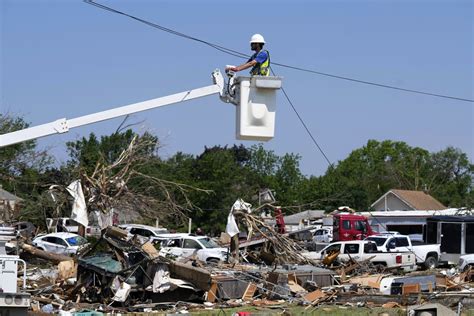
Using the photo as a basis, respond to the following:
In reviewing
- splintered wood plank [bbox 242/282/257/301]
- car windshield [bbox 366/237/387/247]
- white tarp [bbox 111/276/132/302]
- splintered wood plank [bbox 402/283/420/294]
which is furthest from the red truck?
white tarp [bbox 111/276/132/302]

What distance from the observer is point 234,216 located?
110ft

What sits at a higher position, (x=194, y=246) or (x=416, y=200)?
(x=416, y=200)

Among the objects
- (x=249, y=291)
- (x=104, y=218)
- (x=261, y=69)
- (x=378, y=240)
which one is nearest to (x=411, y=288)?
(x=249, y=291)

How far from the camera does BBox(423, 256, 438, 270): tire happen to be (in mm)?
38000

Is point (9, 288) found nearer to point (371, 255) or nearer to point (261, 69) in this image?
point (261, 69)

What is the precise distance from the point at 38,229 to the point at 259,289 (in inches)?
749

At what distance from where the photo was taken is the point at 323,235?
1980 inches

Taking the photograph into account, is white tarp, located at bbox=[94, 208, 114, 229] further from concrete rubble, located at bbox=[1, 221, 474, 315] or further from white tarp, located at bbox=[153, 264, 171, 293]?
white tarp, located at bbox=[153, 264, 171, 293]

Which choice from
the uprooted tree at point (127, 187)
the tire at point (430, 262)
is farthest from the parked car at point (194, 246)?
the tire at point (430, 262)

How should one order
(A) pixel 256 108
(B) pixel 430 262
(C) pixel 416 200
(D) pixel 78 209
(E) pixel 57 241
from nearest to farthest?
(A) pixel 256 108, (D) pixel 78 209, (E) pixel 57 241, (B) pixel 430 262, (C) pixel 416 200

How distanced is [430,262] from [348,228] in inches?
353

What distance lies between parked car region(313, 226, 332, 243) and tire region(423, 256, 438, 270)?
34.8 feet

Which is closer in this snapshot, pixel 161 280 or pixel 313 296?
pixel 161 280

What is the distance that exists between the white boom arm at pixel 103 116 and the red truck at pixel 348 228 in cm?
3496
